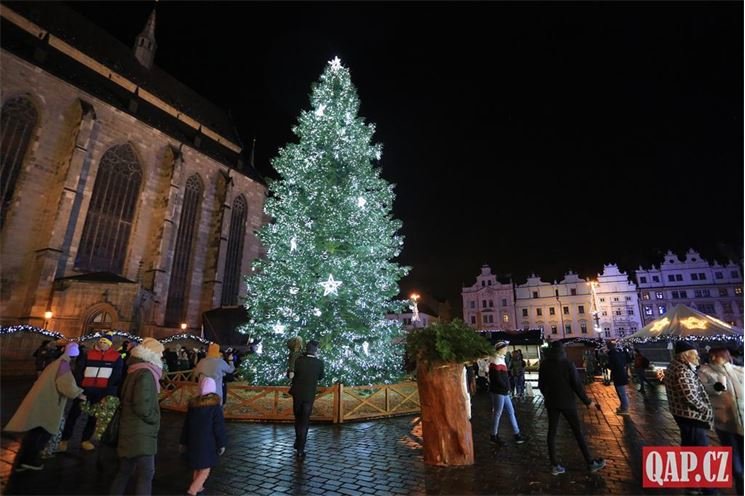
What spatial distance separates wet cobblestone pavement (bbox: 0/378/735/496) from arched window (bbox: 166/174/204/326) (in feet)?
69.8

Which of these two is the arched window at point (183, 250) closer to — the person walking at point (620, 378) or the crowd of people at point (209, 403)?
the crowd of people at point (209, 403)

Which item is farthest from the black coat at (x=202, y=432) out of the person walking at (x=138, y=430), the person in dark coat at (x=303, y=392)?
the person in dark coat at (x=303, y=392)

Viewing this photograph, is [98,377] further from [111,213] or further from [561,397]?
[111,213]

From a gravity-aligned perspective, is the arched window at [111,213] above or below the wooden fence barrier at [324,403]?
above

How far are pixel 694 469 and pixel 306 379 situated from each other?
5.53 metres

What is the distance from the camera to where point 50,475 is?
4.86 meters

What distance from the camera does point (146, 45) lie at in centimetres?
3831

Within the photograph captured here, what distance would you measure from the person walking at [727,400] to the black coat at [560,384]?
139 cm

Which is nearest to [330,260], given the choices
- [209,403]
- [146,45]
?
[209,403]

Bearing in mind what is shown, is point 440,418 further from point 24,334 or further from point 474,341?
point 24,334

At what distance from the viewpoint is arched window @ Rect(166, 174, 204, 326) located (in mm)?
28203

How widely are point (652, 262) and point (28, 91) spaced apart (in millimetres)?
73112

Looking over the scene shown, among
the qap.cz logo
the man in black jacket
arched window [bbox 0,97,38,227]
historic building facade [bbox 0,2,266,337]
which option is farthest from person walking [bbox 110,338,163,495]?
arched window [bbox 0,97,38,227]

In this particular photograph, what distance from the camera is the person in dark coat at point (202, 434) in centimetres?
387
